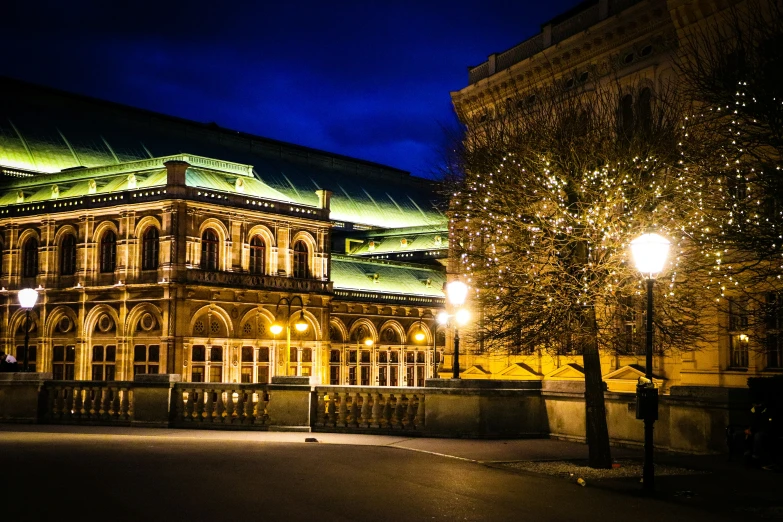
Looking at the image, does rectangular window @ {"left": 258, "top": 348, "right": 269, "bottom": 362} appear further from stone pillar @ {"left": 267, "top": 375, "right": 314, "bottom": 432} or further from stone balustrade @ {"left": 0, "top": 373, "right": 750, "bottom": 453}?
stone pillar @ {"left": 267, "top": 375, "right": 314, "bottom": 432}

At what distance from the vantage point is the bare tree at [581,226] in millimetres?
21859

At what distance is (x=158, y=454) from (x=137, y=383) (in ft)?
30.4

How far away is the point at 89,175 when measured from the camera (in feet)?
226

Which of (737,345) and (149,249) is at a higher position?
(149,249)

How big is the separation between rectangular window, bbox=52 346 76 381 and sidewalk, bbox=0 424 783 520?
36006 mm

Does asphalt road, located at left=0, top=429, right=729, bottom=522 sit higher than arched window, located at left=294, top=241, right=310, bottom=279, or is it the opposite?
arched window, located at left=294, top=241, right=310, bottom=279

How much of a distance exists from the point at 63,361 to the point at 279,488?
52.7 m

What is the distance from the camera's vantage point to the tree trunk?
20.2 m

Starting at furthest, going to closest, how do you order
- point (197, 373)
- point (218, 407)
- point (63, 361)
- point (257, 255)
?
point (257, 255), point (63, 361), point (197, 373), point (218, 407)

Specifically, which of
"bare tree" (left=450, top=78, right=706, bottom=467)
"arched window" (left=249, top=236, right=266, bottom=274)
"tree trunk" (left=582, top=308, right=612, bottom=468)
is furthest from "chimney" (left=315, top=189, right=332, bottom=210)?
"tree trunk" (left=582, top=308, right=612, bottom=468)

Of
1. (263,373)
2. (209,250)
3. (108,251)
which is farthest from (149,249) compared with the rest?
(263,373)

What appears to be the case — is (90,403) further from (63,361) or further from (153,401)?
(63,361)

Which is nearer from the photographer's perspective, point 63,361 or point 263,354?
point 63,361

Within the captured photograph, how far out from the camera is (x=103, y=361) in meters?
64.0
